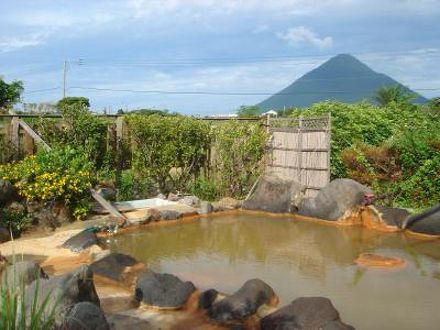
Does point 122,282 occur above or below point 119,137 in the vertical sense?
below

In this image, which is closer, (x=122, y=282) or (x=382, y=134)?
(x=122, y=282)

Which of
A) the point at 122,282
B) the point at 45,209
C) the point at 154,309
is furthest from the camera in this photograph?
the point at 45,209

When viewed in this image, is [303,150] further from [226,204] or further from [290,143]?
[226,204]

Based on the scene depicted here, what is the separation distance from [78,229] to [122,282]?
3.61 meters

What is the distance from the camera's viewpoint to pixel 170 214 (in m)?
12.2

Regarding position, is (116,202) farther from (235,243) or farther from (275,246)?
(275,246)

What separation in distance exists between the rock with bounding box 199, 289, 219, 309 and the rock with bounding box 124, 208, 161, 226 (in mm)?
5149

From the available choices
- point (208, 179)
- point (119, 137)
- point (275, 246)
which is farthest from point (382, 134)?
point (119, 137)

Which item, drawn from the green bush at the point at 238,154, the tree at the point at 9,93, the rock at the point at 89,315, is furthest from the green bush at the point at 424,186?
the tree at the point at 9,93

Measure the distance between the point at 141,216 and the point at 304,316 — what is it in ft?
22.6

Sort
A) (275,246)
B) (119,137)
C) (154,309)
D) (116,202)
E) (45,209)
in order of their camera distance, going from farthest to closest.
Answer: (119,137) → (116,202) → (45,209) → (275,246) → (154,309)

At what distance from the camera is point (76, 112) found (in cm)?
1315

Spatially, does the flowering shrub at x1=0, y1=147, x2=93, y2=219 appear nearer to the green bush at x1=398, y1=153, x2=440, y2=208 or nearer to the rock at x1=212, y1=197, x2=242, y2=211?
the rock at x1=212, y1=197, x2=242, y2=211

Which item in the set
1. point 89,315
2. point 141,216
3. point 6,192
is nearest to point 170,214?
point 141,216
